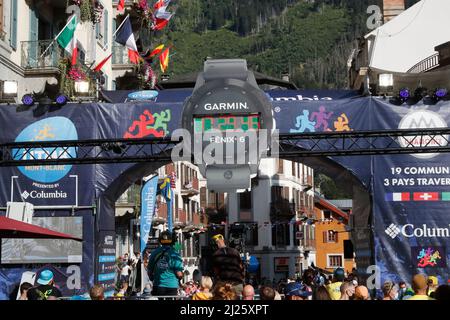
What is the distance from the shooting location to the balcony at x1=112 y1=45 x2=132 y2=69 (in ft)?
105

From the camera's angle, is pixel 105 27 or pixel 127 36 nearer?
pixel 127 36

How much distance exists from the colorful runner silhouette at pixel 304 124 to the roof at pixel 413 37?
13233 mm

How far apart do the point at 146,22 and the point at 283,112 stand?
14576mm

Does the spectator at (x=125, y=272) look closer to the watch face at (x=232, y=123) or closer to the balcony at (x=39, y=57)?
the balcony at (x=39, y=57)

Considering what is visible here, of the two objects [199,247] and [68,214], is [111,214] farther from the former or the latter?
[199,247]

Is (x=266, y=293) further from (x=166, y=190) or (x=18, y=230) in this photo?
(x=166, y=190)

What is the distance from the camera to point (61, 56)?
2400 cm

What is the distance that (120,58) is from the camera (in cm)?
3238

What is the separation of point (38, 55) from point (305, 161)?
30.0 ft

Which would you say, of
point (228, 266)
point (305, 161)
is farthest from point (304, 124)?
point (228, 266)

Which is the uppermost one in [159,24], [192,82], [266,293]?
[159,24]

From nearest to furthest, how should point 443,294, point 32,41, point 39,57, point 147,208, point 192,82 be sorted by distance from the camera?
point 443,294 < point 32,41 < point 39,57 < point 147,208 < point 192,82
